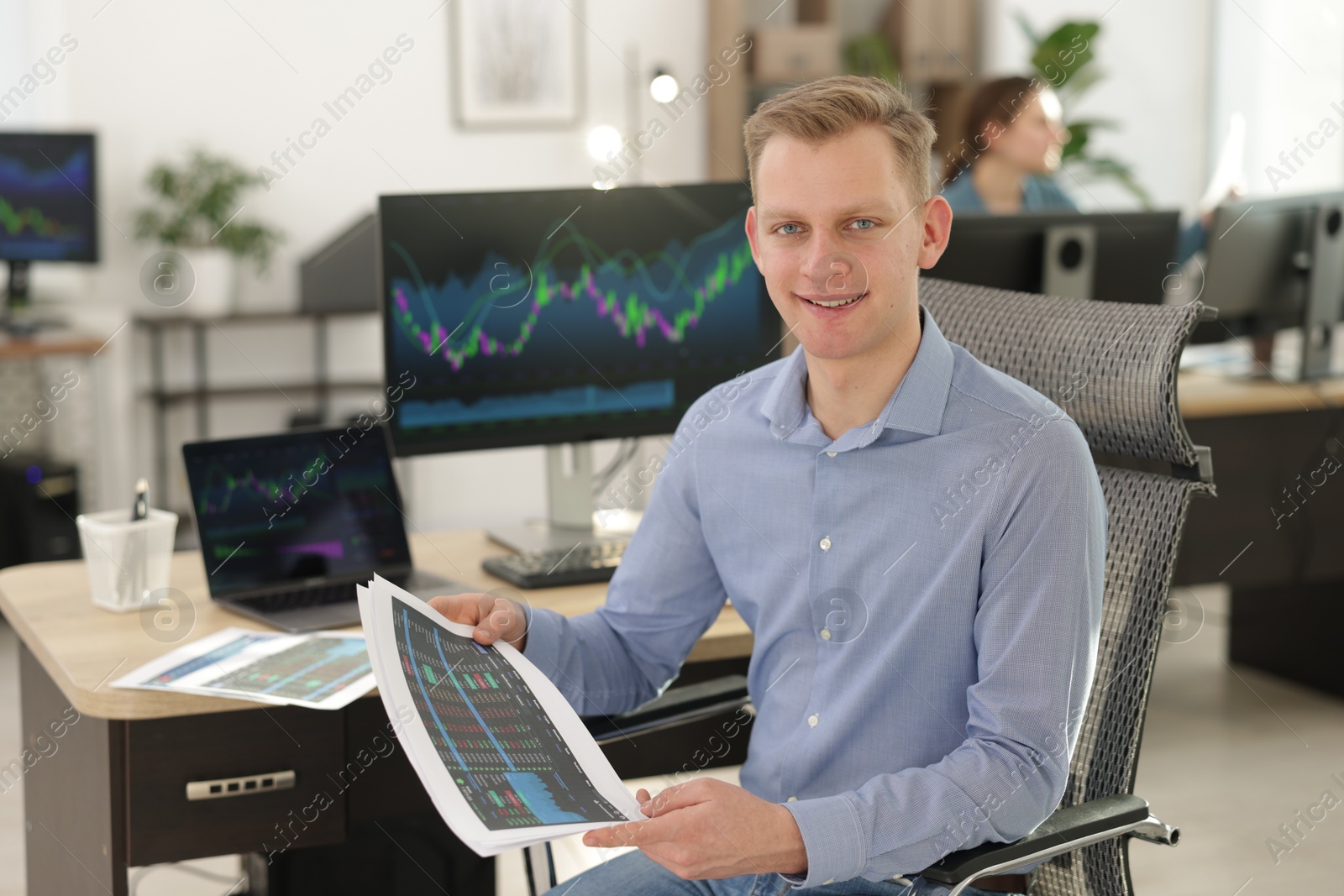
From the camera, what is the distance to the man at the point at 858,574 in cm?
115

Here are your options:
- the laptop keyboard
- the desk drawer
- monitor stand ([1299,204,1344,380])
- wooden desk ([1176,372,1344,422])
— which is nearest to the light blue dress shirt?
the desk drawer

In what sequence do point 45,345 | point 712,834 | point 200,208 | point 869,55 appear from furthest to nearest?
point 869,55, point 200,208, point 45,345, point 712,834

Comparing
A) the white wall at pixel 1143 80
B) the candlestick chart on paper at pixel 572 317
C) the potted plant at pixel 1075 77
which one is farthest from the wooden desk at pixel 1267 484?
the white wall at pixel 1143 80

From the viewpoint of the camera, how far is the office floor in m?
2.47

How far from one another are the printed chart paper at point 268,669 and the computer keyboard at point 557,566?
275 millimetres

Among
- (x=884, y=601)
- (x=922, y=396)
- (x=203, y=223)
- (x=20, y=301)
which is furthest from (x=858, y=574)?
(x=203, y=223)

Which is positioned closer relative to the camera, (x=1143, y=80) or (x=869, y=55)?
(x=869, y=55)

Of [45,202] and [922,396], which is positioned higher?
[45,202]

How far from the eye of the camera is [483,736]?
1.14 meters

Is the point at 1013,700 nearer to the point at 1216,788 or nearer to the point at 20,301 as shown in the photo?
the point at 1216,788

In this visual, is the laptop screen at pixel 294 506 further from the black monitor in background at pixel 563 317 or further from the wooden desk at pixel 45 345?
the wooden desk at pixel 45 345

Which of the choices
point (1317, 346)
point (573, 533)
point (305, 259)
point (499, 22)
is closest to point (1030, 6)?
point (499, 22)

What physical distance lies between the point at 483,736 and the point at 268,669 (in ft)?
1.39

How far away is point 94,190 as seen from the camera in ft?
14.1
